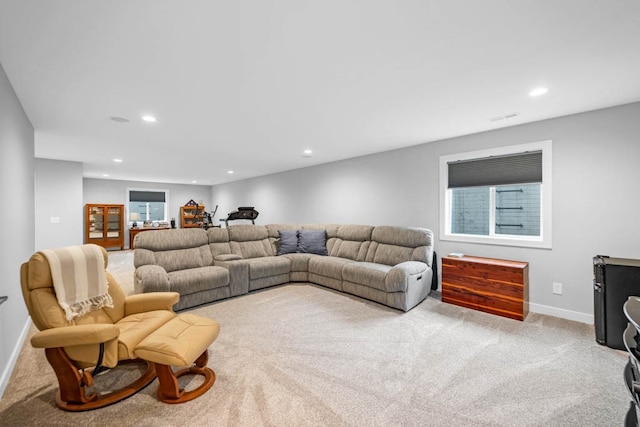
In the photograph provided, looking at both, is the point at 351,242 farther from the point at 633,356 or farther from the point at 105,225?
the point at 105,225

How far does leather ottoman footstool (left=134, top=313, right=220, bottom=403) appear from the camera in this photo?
1.79 m

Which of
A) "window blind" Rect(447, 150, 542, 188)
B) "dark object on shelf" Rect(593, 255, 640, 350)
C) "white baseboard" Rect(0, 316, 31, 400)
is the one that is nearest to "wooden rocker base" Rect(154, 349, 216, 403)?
"white baseboard" Rect(0, 316, 31, 400)

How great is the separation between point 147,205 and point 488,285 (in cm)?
1071

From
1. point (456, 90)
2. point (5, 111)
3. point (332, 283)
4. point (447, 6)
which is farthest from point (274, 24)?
point (332, 283)

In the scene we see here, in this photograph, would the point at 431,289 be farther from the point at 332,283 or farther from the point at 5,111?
the point at 5,111

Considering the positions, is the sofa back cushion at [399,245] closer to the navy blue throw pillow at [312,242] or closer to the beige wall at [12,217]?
the navy blue throw pillow at [312,242]

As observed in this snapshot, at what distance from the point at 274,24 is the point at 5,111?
2379 mm

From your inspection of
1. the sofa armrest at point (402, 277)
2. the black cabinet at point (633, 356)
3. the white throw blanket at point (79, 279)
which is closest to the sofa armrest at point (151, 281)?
the white throw blanket at point (79, 279)

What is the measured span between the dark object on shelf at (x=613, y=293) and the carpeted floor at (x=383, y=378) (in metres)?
0.16

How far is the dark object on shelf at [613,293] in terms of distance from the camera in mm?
2518

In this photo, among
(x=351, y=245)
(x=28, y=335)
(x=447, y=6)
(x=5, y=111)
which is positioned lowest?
(x=28, y=335)

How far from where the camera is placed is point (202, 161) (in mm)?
6098

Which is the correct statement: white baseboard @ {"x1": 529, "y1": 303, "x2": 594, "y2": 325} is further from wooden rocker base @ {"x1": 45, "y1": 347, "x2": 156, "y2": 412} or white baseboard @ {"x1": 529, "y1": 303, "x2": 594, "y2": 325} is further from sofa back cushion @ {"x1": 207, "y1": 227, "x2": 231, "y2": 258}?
sofa back cushion @ {"x1": 207, "y1": 227, "x2": 231, "y2": 258}

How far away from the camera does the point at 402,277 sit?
11.3ft
